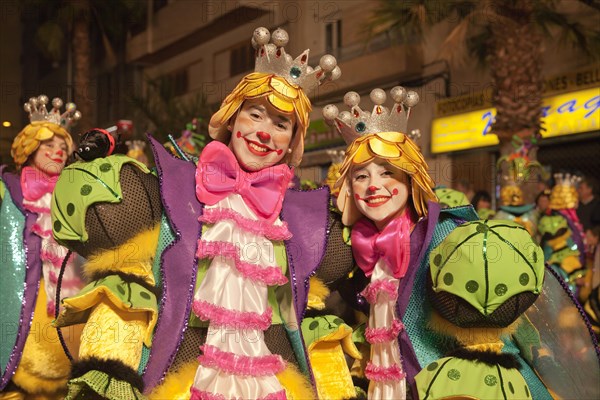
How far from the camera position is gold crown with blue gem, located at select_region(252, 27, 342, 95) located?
2.33 meters

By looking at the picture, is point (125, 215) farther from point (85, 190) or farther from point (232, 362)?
point (232, 362)

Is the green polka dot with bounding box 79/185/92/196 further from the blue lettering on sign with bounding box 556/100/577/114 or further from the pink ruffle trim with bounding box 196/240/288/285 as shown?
the blue lettering on sign with bounding box 556/100/577/114

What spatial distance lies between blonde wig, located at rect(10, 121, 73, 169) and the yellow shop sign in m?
5.19

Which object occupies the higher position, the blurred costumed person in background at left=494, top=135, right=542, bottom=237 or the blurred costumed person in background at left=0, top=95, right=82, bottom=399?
the blurred costumed person in background at left=494, top=135, right=542, bottom=237

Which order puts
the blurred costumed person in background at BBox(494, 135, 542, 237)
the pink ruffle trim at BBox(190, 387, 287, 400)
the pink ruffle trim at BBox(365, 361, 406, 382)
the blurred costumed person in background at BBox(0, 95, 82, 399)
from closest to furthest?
the pink ruffle trim at BBox(190, 387, 287, 400) → the pink ruffle trim at BBox(365, 361, 406, 382) → the blurred costumed person in background at BBox(0, 95, 82, 399) → the blurred costumed person in background at BBox(494, 135, 542, 237)

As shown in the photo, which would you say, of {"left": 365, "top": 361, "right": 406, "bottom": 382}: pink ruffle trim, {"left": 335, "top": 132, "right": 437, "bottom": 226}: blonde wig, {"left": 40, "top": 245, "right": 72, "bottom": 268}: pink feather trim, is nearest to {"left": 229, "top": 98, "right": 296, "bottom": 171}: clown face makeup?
{"left": 335, "top": 132, "right": 437, "bottom": 226}: blonde wig

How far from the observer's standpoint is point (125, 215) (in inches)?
81.4

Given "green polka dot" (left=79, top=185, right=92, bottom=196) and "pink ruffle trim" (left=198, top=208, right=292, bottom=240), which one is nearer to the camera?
"green polka dot" (left=79, top=185, right=92, bottom=196)

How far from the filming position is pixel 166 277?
207 centimetres

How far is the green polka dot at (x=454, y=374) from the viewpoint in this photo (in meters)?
2.22

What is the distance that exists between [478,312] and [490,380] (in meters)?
0.22

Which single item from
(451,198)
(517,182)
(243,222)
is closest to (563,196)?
(517,182)

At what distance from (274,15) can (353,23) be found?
6.52ft

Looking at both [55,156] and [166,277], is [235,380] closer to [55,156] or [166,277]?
[166,277]
